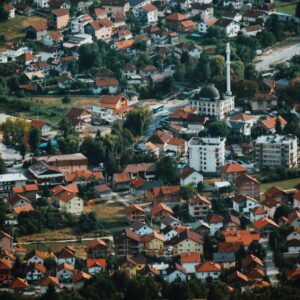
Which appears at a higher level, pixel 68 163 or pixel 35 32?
pixel 35 32

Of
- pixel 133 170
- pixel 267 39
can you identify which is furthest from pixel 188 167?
pixel 267 39

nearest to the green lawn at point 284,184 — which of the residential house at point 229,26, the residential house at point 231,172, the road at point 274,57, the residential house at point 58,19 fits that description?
the residential house at point 231,172

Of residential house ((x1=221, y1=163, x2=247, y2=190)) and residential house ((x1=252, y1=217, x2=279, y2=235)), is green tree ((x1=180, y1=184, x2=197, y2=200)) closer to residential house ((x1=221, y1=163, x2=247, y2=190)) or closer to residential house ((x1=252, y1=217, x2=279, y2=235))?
residential house ((x1=221, y1=163, x2=247, y2=190))

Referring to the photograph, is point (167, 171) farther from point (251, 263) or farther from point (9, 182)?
point (251, 263)

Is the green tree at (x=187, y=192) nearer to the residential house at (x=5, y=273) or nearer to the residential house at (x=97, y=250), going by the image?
the residential house at (x=97, y=250)

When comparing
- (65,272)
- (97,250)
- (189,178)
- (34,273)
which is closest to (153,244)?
A: (97,250)

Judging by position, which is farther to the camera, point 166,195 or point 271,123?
point 271,123

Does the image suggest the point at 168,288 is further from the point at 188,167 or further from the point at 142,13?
the point at 142,13

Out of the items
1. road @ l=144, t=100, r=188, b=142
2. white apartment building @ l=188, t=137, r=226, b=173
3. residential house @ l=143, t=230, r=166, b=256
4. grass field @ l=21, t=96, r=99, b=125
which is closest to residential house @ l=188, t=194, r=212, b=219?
residential house @ l=143, t=230, r=166, b=256
